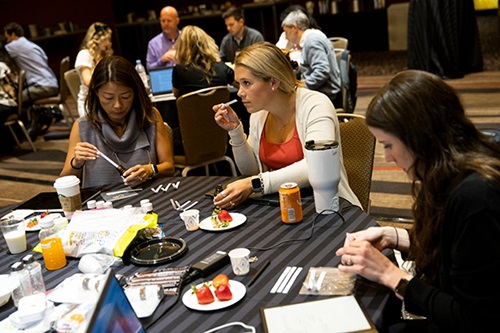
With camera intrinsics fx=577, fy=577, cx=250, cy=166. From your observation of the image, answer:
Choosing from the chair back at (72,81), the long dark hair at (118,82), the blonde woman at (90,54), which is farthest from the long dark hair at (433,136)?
the chair back at (72,81)

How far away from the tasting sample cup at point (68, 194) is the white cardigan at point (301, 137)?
72 cm

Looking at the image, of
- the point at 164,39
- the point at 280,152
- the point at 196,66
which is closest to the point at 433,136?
the point at 280,152

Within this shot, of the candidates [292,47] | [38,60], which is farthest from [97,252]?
[38,60]

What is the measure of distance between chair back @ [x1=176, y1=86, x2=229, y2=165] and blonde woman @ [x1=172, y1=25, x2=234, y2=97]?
1.75 ft

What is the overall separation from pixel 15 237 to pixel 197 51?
115 inches

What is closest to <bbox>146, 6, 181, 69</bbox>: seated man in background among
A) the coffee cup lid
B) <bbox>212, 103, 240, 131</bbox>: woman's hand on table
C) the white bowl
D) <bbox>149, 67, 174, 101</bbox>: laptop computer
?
<bbox>149, 67, 174, 101</bbox>: laptop computer

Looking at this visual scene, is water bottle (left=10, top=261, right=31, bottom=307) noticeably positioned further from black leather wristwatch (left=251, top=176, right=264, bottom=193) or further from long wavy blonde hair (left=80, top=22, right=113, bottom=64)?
long wavy blonde hair (left=80, top=22, right=113, bottom=64)

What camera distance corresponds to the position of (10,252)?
6.71ft

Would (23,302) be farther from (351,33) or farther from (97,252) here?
(351,33)

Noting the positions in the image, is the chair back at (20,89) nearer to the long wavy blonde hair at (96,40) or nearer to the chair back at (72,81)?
the chair back at (72,81)

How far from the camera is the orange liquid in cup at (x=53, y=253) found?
1852mm

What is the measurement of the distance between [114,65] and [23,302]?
1482 mm

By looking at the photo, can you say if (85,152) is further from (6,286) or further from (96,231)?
(6,286)

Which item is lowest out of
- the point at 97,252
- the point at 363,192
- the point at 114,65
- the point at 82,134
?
the point at 363,192
